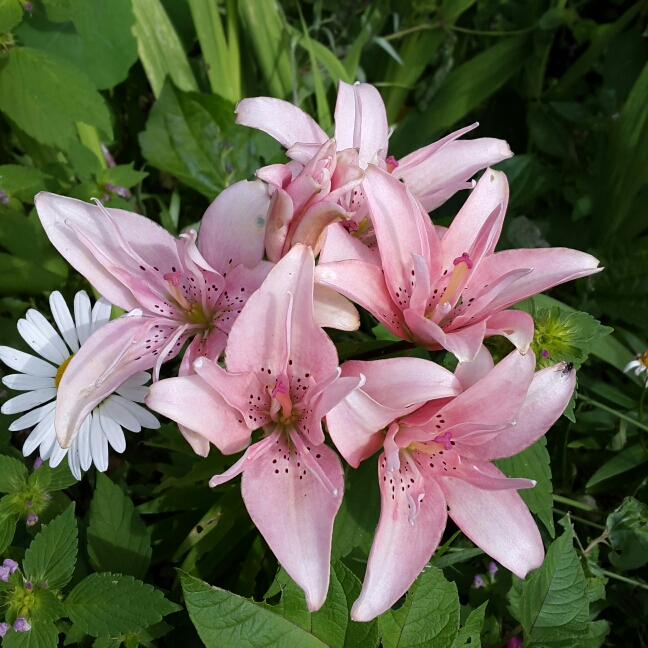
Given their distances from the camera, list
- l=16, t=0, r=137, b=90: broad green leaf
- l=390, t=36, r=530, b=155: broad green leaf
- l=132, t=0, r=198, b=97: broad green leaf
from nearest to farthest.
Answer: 1. l=16, t=0, r=137, b=90: broad green leaf
2. l=132, t=0, r=198, b=97: broad green leaf
3. l=390, t=36, r=530, b=155: broad green leaf

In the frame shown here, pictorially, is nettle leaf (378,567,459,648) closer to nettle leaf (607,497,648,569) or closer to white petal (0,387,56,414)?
nettle leaf (607,497,648,569)

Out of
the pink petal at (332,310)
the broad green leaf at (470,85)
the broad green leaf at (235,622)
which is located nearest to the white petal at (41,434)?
A: the broad green leaf at (235,622)

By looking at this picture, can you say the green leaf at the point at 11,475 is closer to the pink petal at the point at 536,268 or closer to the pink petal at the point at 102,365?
the pink petal at the point at 102,365

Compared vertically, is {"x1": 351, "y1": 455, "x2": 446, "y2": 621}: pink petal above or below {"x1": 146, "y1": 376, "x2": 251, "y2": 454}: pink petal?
below

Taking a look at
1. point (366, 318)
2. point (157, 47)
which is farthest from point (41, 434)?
point (157, 47)

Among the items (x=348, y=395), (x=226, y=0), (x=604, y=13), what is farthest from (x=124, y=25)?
(x=604, y=13)

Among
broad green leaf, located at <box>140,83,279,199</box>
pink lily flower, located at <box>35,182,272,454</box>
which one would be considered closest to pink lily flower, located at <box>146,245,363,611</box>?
pink lily flower, located at <box>35,182,272,454</box>

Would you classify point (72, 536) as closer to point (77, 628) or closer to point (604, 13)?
point (77, 628)

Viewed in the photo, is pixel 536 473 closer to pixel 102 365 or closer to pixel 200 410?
pixel 200 410
